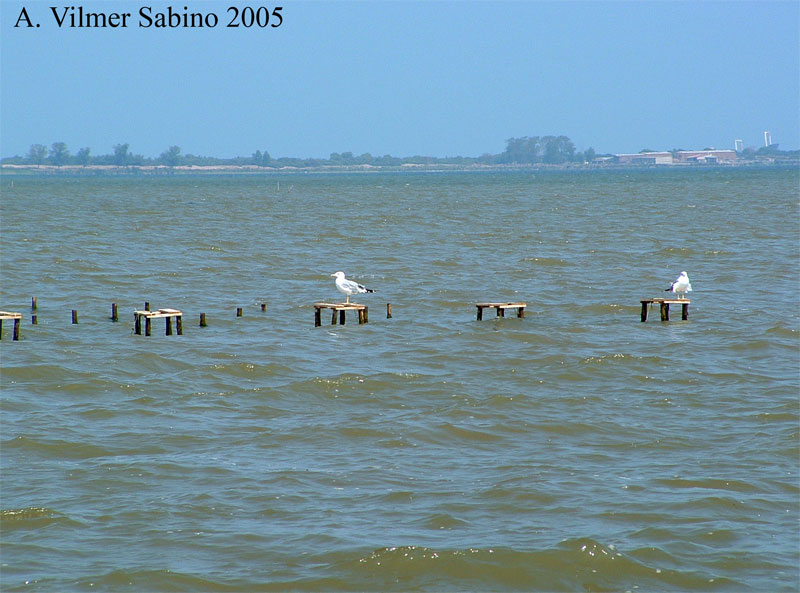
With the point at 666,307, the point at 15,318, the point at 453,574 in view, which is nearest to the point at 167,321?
the point at 15,318

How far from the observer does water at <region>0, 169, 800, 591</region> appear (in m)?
9.92

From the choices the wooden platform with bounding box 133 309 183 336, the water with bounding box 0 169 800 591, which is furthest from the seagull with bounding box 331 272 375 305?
the wooden platform with bounding box 133 309 183 336

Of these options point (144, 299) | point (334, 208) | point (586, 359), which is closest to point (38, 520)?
point (586, 359)

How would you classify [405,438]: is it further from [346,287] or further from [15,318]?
[15,318]

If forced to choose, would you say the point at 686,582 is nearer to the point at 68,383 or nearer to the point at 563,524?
the point at 563,524

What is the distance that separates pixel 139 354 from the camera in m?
18.8

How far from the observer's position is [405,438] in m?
13.8

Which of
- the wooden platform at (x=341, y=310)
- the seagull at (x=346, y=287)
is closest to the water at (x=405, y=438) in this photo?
the wooden platform at (x=341, y=310)

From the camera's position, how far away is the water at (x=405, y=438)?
9922mm

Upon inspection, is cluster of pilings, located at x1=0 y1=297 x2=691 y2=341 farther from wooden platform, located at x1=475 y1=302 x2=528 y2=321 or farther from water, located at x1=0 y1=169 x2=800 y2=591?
water, located at x1=0 y1=169 x2=800 y2=591

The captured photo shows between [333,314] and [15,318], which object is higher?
[15,318]

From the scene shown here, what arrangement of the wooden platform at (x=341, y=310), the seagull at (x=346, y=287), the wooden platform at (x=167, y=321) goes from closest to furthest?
the wooden platform at (x=167, y=321) → the wooden platform at (x=341, y=310) → the seagull at (x=346, y=287)

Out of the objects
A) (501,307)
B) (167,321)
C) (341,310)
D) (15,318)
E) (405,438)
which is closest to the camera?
(405,438)

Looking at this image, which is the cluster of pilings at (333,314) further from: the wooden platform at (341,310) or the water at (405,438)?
the water at (405,438)
